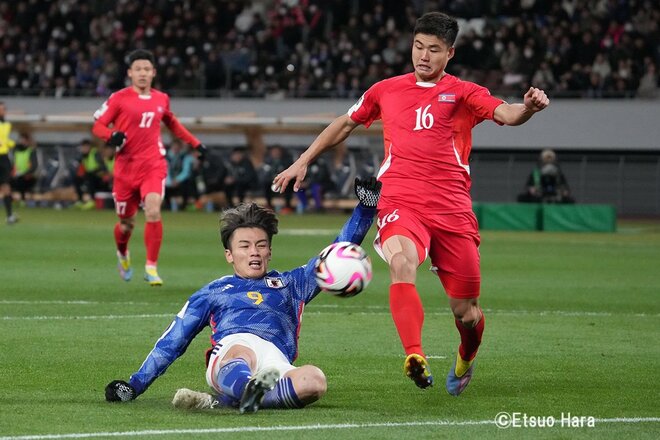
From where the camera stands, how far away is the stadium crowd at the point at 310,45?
3628 centimetres

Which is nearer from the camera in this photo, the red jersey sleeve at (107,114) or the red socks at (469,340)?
the red socks at (469,340)

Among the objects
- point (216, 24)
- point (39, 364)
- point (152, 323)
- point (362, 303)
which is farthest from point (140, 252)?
point (216, 24)

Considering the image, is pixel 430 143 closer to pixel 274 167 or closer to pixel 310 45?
pixel 274 167

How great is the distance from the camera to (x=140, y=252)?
70.2 feet

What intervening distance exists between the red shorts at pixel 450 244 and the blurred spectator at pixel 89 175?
29341 millimetres

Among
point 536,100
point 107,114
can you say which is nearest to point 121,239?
point 107,114

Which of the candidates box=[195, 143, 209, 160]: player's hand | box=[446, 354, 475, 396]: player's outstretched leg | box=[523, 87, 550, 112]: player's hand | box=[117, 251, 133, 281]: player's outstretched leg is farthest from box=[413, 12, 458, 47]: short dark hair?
box=[117, 251, 133, 281]: player's outstretched leg

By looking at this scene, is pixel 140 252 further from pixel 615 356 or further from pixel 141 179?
pixel 615 356

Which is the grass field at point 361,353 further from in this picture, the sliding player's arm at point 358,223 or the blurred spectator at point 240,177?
the blurred spectator at point 240,177

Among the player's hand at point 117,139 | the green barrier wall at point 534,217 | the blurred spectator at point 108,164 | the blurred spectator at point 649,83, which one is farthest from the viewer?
the blurred spectator at point 108,164

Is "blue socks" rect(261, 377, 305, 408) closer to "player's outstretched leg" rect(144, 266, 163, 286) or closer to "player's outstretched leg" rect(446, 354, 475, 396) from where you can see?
"player's outstretched leg" rect(446, 354, 475, 396)

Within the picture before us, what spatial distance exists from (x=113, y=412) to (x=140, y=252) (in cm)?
1469

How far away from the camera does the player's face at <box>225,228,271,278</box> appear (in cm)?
735

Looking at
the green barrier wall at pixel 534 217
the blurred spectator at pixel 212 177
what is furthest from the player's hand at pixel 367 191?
the blurred spectator at pixel 212 177
